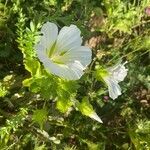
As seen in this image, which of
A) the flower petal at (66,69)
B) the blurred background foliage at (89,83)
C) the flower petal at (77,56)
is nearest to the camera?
the flower petal at (66,69)

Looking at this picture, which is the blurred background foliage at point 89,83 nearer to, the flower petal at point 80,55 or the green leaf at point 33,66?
the green leaf at point 33,66

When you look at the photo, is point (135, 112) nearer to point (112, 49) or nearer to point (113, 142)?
point (113, 142)

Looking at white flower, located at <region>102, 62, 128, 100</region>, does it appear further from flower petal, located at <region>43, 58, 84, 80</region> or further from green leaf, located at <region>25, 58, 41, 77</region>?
green leaf, located at <region>25, 58, 41, 77</region>

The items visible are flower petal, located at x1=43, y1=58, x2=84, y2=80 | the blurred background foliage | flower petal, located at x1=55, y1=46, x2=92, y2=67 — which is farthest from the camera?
the blurred background foliage

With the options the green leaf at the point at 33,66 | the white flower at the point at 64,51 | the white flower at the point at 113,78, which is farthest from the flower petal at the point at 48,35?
the white flower at the point at 113,78

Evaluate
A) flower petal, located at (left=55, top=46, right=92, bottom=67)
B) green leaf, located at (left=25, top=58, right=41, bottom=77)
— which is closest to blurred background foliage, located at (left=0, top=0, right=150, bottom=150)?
green leaf, located at (left=25, top=58, right=41, bottom=77)

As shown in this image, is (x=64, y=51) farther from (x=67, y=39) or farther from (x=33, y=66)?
(x=33, y=66)

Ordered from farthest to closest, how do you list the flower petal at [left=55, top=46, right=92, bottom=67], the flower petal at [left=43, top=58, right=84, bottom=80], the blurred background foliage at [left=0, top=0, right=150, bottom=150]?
the blurred background foliage at [left=0, top=0, right=150, bottom=150] → the flower petal at [left=55, top=46, right=92, bottom=67] → the flower petal at [left=43, top=58, right=84, bottom=80]
